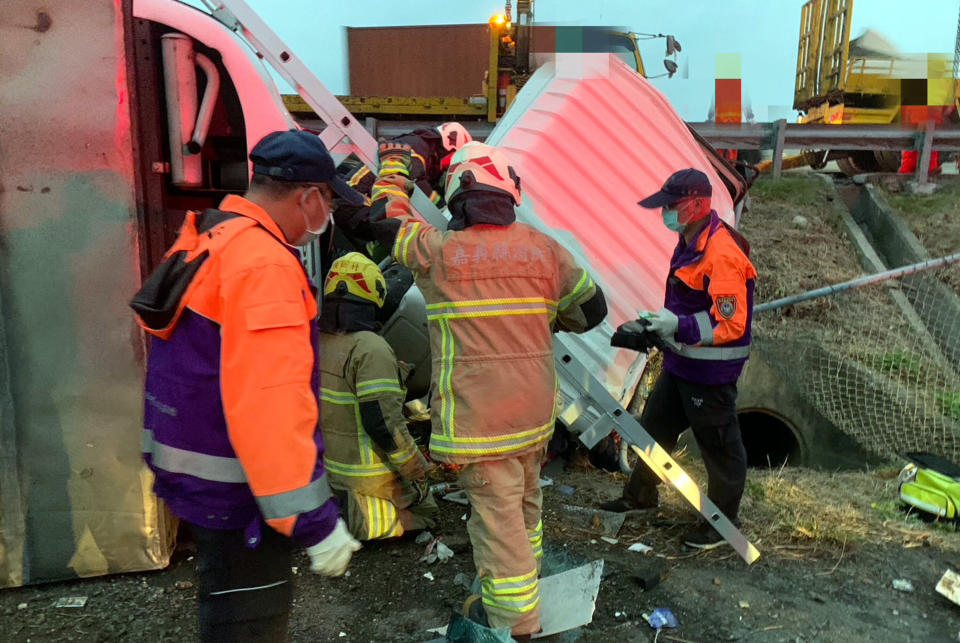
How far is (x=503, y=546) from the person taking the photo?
82.4 inches

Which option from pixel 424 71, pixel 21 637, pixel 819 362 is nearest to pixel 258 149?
pixel 21 637

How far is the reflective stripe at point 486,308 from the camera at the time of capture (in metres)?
2.07

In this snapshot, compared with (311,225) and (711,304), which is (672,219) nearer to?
(711,304)

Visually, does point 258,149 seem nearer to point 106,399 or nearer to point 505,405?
point 505,405

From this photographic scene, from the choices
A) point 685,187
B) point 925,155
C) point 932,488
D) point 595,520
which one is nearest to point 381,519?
point 595,520

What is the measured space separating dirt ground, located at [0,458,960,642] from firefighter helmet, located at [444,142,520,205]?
164 centimetres

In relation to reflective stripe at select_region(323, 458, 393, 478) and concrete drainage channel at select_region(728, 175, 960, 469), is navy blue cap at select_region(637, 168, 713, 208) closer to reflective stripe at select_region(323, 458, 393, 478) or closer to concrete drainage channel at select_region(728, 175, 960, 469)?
reflective stripe at select_region(323, 458, 393, 478)

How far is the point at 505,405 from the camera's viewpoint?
2.10m

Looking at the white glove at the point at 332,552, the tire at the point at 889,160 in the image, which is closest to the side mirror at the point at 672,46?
the tire at the point at 889,160

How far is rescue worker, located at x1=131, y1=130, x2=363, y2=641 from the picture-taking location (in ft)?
4.42

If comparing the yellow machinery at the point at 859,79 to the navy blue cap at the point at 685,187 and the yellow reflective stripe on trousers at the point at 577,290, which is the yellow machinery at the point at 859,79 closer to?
the navy blue cap at the point at 685,187

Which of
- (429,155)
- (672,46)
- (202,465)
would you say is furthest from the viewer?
(672,46)

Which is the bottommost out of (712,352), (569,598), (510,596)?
(569,598)

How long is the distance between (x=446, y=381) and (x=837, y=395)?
165 inches
